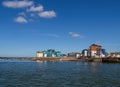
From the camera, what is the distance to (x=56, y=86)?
108 feet

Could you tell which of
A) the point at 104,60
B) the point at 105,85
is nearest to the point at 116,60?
the point at 104,60

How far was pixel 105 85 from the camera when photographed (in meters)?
34.9

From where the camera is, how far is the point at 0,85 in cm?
3328

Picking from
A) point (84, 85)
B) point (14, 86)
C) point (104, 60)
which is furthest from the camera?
point (104, 60)

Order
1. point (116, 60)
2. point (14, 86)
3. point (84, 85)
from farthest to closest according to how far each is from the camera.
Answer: point (116, 60) < point (84, 85) < point (14, 86)

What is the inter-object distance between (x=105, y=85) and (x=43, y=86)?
8536 mm

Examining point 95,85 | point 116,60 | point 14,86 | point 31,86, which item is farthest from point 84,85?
point 116,60

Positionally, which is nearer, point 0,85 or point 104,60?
point 0,85

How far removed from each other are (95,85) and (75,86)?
2982 millimetres

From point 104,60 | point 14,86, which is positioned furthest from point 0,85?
point 104,60

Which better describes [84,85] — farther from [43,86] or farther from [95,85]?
[43,86]

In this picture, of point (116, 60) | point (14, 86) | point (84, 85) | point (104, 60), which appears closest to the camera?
point (14, 86)

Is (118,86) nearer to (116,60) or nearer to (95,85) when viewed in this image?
(95,85)

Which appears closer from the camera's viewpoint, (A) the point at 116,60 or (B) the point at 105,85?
(B) the point at 105,85
